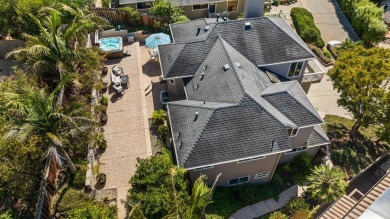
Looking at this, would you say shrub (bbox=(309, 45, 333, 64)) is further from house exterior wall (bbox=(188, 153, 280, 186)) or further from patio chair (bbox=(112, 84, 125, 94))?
patio chair (bbox=(112, 84, 125, 94))

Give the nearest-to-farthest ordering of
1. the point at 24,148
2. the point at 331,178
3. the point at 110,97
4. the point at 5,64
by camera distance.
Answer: the point at 24,148, the point at 331,178, the point at 110,97, the point at 5,64

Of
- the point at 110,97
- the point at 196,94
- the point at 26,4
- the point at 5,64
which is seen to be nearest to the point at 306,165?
the point at 196,94

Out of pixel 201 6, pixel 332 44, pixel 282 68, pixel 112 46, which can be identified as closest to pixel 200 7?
pixel 201 6

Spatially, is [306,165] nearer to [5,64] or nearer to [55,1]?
[55,1]

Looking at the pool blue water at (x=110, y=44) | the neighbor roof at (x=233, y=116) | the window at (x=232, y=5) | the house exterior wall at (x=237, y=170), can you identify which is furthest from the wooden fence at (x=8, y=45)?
the window at (x=232, y=5)

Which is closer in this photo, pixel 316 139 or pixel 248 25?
pixel 316 139

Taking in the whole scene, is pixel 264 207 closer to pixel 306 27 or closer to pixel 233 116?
pixel 233 116
